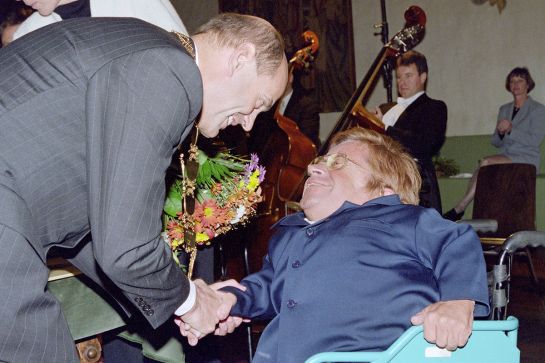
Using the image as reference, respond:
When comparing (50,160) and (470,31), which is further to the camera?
(470,31)

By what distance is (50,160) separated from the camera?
1423 mm

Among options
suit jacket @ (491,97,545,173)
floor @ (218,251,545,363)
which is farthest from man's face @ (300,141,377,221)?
suit jacket @ (491,97,545,173)

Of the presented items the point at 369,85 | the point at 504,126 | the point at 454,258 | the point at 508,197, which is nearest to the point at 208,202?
the point at 454,258

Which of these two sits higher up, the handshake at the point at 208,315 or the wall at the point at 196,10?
the wall at the point at 196,10

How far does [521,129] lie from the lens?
7.61 meters

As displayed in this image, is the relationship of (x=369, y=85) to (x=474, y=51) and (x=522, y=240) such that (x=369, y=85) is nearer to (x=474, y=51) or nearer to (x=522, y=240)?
(x=522, y=240)

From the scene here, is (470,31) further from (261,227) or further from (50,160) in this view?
(50,160)

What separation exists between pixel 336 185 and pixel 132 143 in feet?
3.24

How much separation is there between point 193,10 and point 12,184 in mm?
10450

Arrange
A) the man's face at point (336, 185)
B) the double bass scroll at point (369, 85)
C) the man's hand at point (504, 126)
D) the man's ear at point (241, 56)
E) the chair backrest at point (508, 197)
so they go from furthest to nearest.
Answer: the man's hand at point (504, 126) < the chair backrest at point (508, 197) < the double bass scroll at point (369, 85) < the man's face at point (336, 185) < the man's ear at point (241, 56)

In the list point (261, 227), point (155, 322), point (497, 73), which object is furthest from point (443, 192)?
point (155, 322)

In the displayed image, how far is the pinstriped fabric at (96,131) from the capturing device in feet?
4.54

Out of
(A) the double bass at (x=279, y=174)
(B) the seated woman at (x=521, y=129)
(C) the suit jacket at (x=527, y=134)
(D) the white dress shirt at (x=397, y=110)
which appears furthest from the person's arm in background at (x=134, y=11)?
(C) the suit jacket at (x=527, y=134)

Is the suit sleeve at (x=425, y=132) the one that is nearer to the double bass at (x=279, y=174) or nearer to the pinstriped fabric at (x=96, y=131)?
the double bass at (x=279, y=174)
